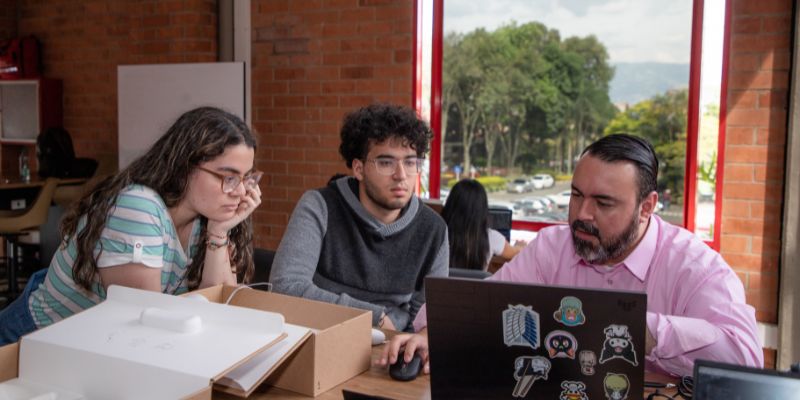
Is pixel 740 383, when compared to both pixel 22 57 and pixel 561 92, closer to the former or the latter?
pixel 561 92

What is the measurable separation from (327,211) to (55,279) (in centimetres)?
88

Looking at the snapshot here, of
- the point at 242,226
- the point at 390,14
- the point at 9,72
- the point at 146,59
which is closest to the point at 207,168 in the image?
the point at 242,226

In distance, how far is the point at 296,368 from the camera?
4.46 feet

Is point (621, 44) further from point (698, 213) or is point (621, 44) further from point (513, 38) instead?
point (698, 213)

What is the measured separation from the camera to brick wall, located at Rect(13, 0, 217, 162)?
17.0 ft

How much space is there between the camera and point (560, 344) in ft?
3.74

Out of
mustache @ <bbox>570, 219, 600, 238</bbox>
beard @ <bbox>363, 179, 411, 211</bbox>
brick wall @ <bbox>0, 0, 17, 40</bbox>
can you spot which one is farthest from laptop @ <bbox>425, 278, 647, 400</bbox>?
brick wall @ <bbox>0, 0, 17, 40</bbox>

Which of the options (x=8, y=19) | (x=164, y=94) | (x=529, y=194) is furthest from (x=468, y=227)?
(x=8, y=19)

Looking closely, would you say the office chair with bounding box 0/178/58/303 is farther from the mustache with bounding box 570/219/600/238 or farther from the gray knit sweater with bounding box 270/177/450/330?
the mustache with bounding box 570/219/600/238

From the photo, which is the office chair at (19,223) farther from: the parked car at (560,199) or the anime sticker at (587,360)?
the anime sticker at (587,360)

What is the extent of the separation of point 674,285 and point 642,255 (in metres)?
0.11

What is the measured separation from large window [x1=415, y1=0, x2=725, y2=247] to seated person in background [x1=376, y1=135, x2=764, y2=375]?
2.30m

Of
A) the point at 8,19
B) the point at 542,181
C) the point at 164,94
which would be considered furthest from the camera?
the point at 8,19

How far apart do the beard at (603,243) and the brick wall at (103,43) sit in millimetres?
4071
